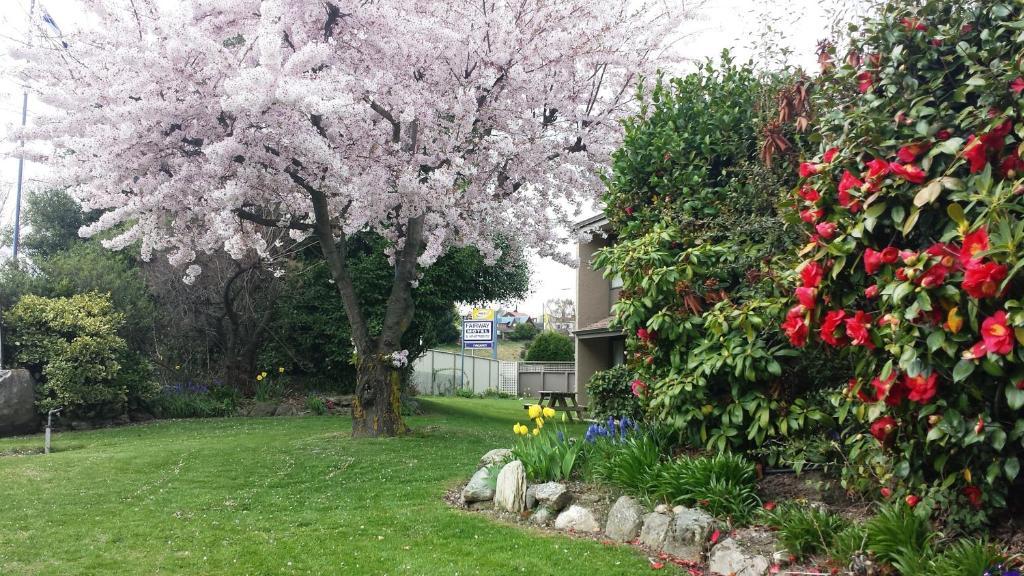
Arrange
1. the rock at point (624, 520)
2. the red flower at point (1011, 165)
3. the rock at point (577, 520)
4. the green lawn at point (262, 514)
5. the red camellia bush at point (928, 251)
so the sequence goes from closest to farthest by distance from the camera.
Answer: the red camellia bush at point (928, 251) → the red flower at point (1011, 165) → the green lawn at point (262, 514) → the rock at point (624, 520) → the rock at point (577, 520)

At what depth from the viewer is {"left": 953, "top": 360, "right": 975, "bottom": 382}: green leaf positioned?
3.10 metres

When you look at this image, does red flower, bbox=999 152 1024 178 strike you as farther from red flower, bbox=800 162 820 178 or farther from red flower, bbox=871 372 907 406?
red flower, bbox=871 372 907 406

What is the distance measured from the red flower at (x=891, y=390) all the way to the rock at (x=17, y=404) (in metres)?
13.9

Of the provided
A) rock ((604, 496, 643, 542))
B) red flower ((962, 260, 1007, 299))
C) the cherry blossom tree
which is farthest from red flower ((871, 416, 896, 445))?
the cherry blossom tree

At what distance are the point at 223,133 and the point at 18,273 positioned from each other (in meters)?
7.93

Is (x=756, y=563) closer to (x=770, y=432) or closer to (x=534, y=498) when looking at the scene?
(x=770, y=432)

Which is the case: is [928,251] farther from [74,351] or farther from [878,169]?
[74,351]

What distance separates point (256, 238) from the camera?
12.1 metres

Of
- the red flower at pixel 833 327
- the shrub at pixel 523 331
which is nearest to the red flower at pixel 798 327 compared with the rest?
the red flower at pixel 833 327

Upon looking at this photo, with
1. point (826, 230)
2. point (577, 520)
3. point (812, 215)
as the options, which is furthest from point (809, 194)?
point (577, 520)

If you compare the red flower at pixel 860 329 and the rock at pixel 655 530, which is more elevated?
the red flower at pixel 860 329

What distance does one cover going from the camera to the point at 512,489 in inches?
258

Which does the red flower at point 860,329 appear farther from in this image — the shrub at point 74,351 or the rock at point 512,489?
the shrub at point 74,351

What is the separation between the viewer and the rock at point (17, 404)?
41.4 ft
